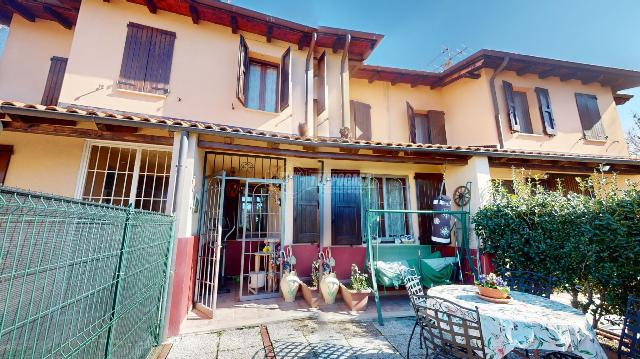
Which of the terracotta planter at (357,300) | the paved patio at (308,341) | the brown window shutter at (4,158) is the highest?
the brown window shutter at (4,158)

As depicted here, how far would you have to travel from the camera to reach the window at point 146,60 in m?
6.12

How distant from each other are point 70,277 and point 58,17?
8433 mm

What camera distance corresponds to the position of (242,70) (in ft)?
21.5

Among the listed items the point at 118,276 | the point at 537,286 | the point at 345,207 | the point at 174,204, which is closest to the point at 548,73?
the point at 537,286

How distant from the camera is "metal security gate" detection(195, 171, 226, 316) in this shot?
16.4 ft

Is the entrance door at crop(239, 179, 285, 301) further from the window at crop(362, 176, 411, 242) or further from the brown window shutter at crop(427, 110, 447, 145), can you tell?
the brown window shutter at crop(427, 110, 447, 145)

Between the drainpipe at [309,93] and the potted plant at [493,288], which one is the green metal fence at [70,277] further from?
the drainpipe at [309,93]

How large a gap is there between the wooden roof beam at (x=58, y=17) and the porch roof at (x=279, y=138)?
2.99m

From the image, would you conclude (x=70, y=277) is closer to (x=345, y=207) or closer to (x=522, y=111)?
(x=345, y=207)

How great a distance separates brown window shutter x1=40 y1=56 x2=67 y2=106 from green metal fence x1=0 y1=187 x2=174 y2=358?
20.1 ft

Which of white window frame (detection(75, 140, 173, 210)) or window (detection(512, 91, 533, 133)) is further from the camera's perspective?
window (detection(512, 91, 533, 133))

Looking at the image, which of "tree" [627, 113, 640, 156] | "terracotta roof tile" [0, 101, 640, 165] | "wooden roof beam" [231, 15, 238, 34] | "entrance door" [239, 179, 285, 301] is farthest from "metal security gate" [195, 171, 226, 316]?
"tree" [627, 113, 640, 156]

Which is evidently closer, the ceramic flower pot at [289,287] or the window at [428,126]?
the ceramic flower pot at [289,287]

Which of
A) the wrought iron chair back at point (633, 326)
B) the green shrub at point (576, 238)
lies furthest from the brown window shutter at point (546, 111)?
the wrought iron chair back at point (633, 326)
